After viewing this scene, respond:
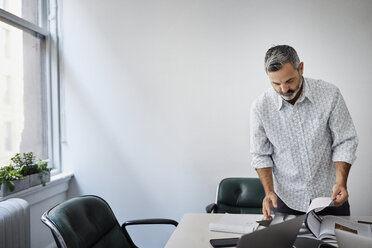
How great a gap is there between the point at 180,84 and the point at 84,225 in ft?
5.66

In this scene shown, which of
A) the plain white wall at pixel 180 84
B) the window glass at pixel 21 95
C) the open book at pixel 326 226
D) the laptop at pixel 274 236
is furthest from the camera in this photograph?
the plain white wall at pixel 180 84

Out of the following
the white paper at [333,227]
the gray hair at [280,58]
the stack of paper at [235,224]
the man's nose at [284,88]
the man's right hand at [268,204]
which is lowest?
A: the stack of paper at [235,224]

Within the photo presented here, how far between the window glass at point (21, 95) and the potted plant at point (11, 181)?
265 millimetres

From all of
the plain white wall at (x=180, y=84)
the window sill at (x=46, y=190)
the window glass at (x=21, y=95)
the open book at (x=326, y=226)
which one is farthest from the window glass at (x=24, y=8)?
the open book at (x=326, y=226)

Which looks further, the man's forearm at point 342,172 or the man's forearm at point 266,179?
the man's forearm at point 266,179

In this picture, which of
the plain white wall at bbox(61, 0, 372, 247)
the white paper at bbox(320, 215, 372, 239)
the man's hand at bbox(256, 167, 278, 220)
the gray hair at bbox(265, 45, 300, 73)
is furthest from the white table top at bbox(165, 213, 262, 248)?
the plain white wall at bbox(61, 0, 372, 247)

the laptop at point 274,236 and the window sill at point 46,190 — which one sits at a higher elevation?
the laptop at point 274,236

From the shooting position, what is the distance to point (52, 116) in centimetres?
342

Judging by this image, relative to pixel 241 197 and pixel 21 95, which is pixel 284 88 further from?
pixel 21 95

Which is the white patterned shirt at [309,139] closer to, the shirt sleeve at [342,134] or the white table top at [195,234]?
the shirt sleeve at [342,134]

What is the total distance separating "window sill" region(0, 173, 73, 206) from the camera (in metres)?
2.71

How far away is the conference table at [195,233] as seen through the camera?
1.61 metres

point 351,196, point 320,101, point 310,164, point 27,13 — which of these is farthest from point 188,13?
point 351,196

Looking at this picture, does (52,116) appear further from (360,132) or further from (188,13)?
(360,132)
